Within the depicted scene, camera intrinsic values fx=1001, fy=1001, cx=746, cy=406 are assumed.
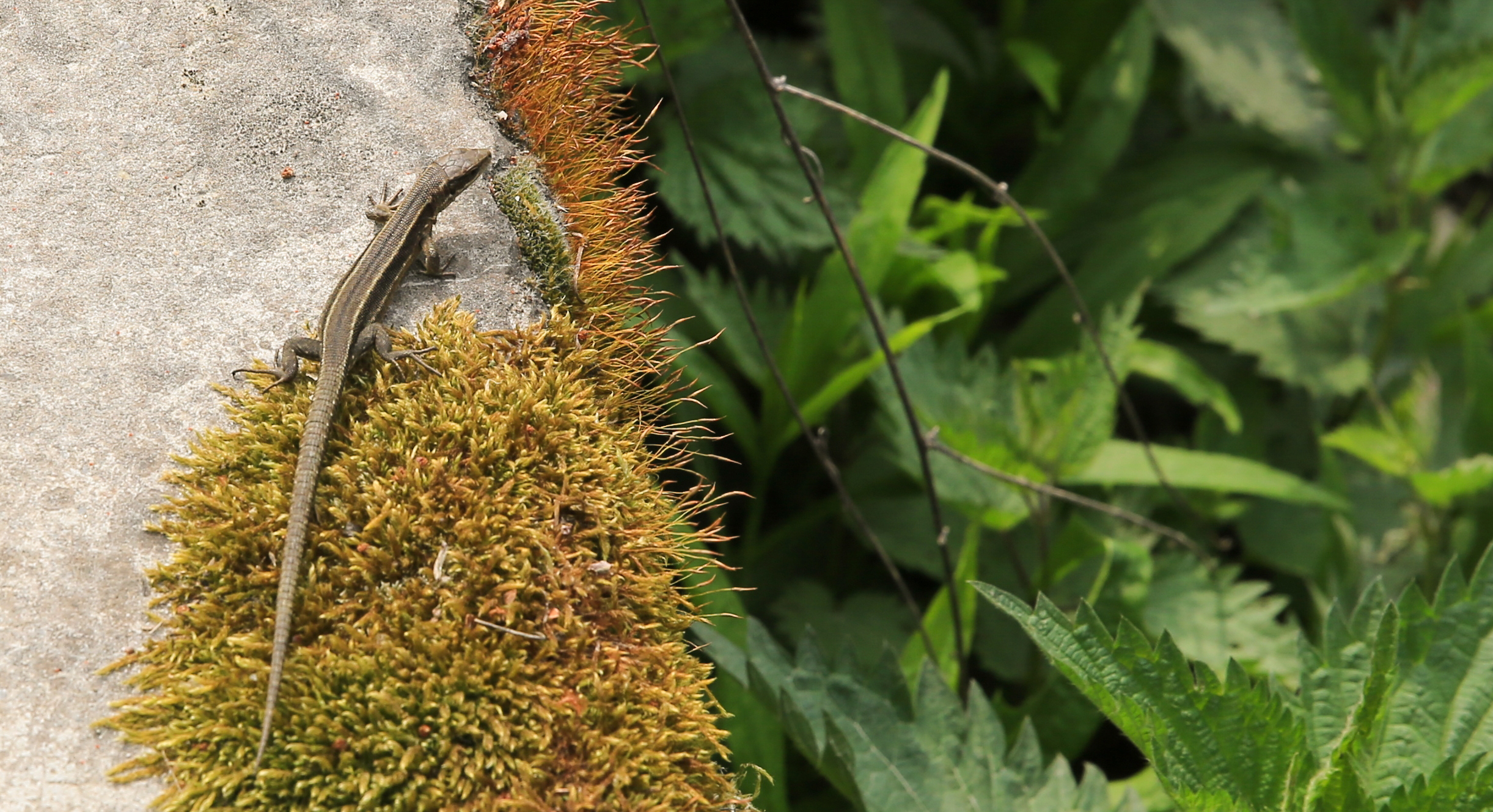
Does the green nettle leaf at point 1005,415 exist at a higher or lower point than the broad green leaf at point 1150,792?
higher

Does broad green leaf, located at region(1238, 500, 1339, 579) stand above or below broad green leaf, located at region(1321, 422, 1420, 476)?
below

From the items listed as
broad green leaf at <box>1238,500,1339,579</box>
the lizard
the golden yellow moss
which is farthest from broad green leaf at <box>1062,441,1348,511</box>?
the lizard

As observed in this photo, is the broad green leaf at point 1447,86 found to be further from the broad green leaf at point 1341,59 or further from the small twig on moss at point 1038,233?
the small twig on moss at point 1038,233

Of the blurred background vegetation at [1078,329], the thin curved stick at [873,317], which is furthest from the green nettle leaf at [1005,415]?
the thin curved stick at [873,317]

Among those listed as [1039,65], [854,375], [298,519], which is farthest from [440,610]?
[1039,65]

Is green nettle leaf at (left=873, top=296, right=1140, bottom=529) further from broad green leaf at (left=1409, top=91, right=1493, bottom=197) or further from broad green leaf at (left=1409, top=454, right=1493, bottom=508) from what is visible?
broad green leaf at (left=1409, top=91, right=1493, bottom=197)
